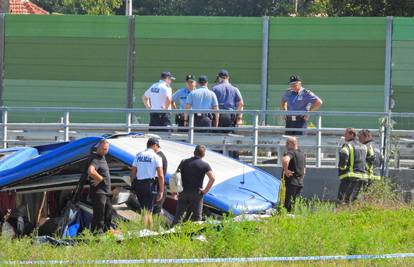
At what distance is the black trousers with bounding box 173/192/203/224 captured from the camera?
1532 centimetres

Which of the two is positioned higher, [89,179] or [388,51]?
[388,51]

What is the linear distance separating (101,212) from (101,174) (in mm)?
571

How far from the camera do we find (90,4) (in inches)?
1884

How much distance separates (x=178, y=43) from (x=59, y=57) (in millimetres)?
3071

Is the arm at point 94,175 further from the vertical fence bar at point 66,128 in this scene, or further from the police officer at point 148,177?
the vertical fence bar at point 66,128

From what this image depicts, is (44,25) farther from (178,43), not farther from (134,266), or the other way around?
(134,266)

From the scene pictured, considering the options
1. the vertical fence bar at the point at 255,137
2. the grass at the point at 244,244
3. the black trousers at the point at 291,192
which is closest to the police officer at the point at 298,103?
the vertical fence bar at the point at 255,137

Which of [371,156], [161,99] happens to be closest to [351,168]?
[371,156]

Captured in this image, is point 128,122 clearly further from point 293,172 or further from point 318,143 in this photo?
point 293,172

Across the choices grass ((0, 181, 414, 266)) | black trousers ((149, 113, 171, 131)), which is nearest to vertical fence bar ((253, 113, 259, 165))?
black trousers ((149, 113, 171, 131))

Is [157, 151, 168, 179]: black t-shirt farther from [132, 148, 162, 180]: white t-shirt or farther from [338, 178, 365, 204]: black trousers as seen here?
[338, 178, 365, 204]: black trousers

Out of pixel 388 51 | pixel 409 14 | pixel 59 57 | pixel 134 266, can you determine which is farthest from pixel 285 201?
pixel 409 14

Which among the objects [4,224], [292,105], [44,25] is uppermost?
[44,25]

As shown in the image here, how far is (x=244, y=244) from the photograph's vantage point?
39.5ft
